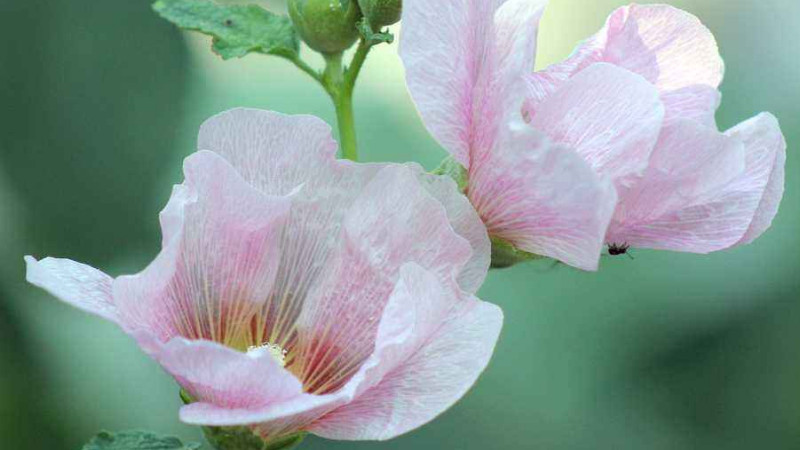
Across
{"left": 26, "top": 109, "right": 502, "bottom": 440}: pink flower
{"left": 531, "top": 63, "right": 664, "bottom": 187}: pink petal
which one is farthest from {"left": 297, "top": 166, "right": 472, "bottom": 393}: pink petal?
{"left": 531, "top": 63, "right": 664, "bottom": 187}: pink petal

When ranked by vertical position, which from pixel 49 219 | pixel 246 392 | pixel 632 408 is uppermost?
pixel 246 392

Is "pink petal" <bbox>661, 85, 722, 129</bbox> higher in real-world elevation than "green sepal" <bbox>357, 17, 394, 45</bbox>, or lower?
lower

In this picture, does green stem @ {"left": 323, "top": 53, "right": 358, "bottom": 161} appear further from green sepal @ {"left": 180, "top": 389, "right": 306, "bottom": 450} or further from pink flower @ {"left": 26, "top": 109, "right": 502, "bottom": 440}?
green sepal @ {"left": 180, "top": 389, "right": 306, "bottom": 450}

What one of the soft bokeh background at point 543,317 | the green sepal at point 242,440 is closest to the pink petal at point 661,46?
the green sepal at point 242,440

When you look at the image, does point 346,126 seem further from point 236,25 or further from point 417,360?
point 417,360

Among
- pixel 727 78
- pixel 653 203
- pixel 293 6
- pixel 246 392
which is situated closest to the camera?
pixel 246 392

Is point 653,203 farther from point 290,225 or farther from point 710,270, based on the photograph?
point 710,270

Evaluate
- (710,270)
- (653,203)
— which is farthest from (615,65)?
(710,270)
